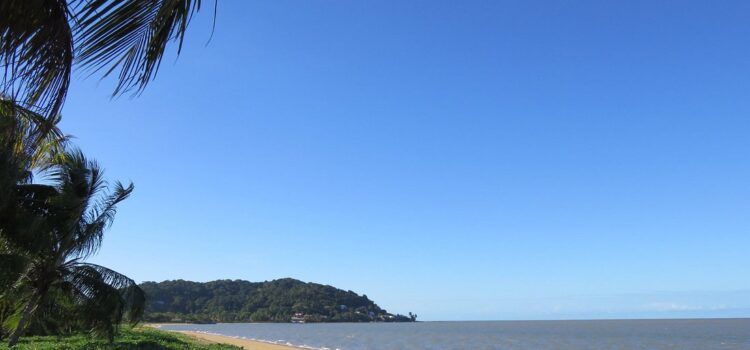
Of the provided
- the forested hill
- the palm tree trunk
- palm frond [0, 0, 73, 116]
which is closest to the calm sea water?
the palm tree trunk

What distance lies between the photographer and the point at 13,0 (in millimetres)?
2221

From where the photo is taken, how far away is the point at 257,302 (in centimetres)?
16275

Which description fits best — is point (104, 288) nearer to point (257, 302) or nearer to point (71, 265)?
point (71, 265)

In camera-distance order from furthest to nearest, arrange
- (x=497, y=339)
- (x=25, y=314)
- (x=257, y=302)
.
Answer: (x=257, y=302)
(x=497, y=339)
(x=25, y=314)

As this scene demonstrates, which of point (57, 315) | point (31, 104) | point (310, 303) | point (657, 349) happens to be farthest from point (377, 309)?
point (31, 104)

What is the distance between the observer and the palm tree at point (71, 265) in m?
14.9

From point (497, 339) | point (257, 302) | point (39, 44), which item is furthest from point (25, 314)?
point (257, 302)

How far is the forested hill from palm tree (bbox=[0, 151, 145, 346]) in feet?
385

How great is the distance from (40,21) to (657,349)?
55.3 meters

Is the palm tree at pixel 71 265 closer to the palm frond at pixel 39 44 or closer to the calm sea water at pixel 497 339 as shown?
the palm frond at pixel 39 44

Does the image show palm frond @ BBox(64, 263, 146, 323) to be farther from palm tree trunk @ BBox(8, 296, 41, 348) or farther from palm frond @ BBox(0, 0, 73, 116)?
palm frond @ BBox(0, 0, 73, 116)

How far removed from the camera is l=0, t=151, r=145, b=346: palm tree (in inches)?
586

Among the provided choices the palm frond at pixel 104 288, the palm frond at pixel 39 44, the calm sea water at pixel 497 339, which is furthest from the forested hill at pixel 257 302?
the palm frond at pixel 39 44

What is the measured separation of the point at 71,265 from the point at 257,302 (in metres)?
152
